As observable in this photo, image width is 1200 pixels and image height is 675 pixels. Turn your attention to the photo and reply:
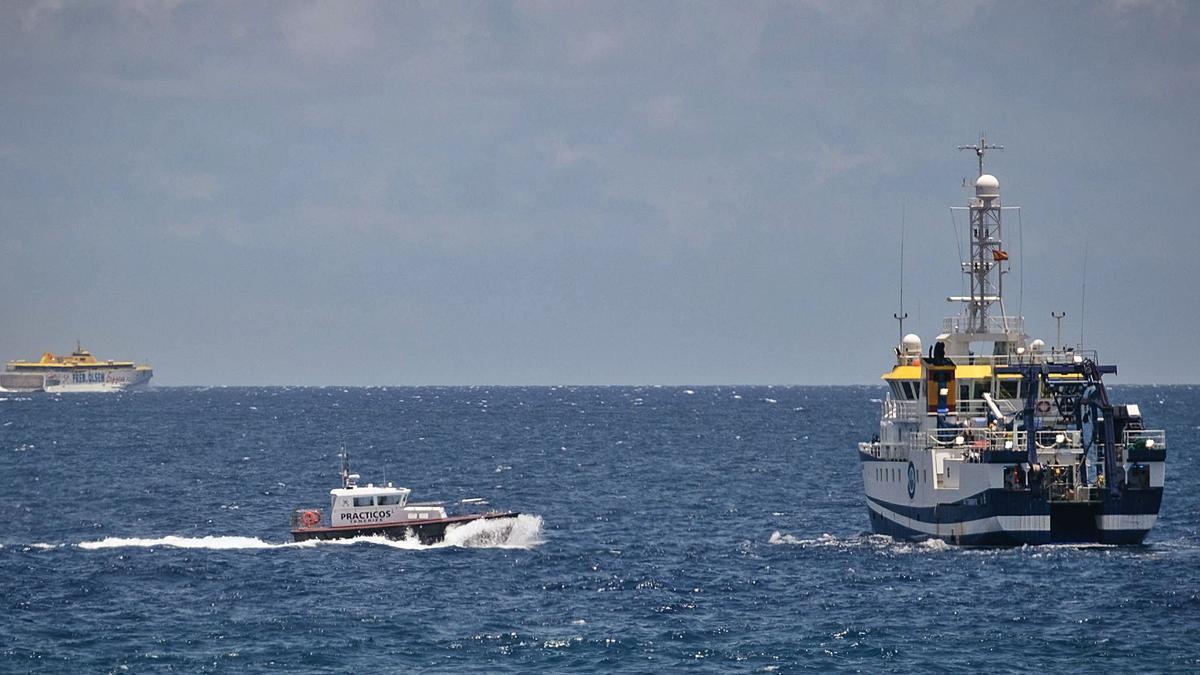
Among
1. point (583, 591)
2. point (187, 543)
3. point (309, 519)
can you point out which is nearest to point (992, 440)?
point (583, 591)

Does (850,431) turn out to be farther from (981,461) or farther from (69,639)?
(69,639)

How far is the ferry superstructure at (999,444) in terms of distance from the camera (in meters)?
61.6

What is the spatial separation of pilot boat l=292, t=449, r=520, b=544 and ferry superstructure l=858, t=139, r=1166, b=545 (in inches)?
664

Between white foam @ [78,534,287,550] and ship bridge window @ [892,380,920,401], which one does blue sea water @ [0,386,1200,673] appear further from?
ship bridge window @ [892,380,920,401]

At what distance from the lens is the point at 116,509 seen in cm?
9038

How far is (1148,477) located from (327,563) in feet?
102

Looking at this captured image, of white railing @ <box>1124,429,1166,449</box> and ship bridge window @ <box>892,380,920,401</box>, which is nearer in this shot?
white railing @ <box>1124,429,1166,449</box>

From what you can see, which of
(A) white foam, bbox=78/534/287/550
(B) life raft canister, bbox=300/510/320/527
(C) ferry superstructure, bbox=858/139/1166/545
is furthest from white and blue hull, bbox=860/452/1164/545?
(A) white foam, bbox=78/534/287/550

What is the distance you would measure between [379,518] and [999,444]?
2590 centimetres

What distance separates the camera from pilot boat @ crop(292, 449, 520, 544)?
69.8 metres

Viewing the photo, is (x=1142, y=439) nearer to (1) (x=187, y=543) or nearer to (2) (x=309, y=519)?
(2) (x=309, y=519)

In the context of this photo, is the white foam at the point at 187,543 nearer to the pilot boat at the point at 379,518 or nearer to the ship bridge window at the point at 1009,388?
the pilot boat at the point at 379,518

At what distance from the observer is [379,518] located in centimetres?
7025

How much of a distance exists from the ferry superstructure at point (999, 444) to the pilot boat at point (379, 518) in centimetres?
1687
